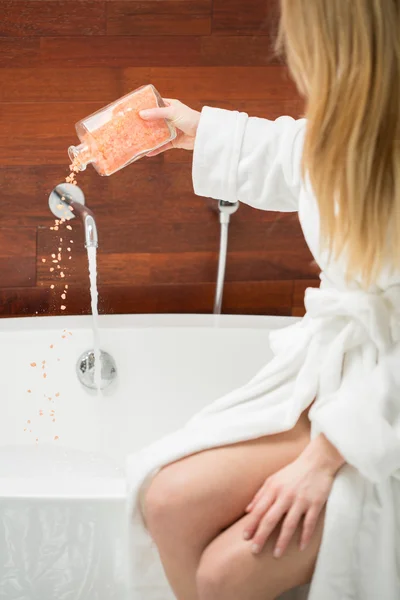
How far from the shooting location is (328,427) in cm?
105

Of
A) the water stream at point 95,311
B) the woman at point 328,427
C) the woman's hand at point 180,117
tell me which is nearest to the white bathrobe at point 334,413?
the woman at point 328,427

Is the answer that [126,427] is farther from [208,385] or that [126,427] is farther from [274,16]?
[274,16]

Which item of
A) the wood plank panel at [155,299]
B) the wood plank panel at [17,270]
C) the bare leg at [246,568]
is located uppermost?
the wood plank panel at [17,270]

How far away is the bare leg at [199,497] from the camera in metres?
1.07

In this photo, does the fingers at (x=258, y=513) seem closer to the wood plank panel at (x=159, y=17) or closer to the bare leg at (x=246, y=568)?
the bare leg at (x=246, y=568)

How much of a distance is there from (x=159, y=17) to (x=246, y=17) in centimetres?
22

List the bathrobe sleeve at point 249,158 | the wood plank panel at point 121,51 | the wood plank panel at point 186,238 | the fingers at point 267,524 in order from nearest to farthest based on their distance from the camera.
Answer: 1. the fingers at point 267,524
2. the bathrobe sleeve at point 249,158
3. the wood plank panel at point 121,51
4. the wood plank panel at point 186,238

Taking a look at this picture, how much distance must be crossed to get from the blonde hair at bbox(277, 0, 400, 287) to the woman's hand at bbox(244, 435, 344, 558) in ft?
0.79

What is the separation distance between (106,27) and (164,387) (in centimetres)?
91

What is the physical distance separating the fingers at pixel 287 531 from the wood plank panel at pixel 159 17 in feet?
4.49

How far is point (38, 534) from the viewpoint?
1.29m

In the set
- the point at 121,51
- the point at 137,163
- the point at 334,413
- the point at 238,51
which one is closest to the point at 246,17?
the point at 238,51

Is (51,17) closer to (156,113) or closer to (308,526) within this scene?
(156,113)

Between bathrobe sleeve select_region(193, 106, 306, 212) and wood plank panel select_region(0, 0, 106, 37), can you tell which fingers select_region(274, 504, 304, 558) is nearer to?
bathrobe sleeve select_region(193, 106, 306, 212)
